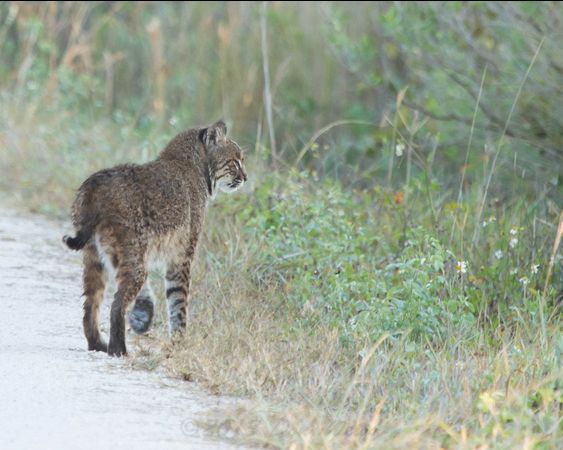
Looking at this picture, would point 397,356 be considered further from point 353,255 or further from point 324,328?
point 353,255

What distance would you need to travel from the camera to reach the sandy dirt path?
13.7ft

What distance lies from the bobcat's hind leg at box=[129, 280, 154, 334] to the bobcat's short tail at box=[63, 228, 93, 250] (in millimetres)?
645

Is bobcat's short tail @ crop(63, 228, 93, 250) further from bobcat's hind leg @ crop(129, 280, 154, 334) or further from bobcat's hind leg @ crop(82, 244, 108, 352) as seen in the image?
bobcat's hind leg @ crop(129, 280, 154, 334)

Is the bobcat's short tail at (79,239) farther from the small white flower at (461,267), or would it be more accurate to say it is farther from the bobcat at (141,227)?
the small white flower at (461,267)

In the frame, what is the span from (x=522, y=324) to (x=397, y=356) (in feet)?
3.41

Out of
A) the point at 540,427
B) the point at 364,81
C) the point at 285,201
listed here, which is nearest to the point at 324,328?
the point at 540,427

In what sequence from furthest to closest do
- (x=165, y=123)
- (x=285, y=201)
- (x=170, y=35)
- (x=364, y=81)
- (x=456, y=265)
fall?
(x=170, y=35) → (x=165, y=123) → (x=364, y=81) → (x=285, y=201) → (x=456, y=265)

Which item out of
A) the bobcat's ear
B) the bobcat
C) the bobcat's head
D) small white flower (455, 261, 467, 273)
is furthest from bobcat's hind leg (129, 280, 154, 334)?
small white flower (455, 261, 467, 273)

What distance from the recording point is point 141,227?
573 centimetres

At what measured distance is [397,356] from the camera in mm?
5160

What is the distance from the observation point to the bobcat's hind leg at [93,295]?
557 centimetres

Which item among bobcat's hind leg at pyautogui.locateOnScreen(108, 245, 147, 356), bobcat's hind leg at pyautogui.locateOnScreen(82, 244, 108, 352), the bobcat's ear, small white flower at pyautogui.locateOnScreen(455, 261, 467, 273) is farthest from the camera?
the bobcat's ear

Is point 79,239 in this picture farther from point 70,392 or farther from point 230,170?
point 230,170

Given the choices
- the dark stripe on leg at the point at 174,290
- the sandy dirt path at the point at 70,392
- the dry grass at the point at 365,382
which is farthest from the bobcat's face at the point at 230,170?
the sandy dirt path at the point at 70,392
